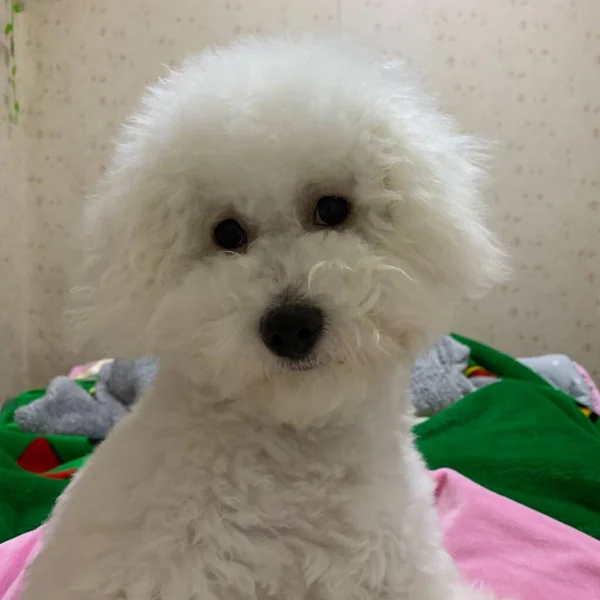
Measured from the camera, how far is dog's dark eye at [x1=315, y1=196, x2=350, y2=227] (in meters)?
0.68

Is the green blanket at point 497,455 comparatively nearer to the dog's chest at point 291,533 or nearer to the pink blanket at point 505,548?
the pink blanket at point 505,548

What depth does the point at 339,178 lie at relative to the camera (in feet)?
2.15

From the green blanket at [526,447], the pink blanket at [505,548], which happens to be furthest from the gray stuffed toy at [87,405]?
the green blanket at [526,447]

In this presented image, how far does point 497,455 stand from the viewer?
150 cm

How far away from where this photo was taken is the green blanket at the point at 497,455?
1.34 metres

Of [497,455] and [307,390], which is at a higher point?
[307,390]

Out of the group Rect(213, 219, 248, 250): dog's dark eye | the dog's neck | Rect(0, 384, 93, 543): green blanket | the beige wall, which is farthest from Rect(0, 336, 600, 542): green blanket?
Rect(213, 219, 248, 250): dog's dark eye

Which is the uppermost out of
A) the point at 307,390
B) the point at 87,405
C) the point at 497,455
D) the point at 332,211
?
the point at 332,211

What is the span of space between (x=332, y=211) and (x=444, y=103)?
1820 mm

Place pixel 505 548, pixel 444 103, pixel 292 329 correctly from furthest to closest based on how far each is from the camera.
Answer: pixel 444 103, pixel 505 548, pixel 292 329

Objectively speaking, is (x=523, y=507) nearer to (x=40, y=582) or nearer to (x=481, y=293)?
(x=481, y=293)

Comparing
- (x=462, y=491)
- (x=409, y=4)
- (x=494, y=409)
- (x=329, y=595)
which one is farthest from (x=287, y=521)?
(x=409, y=4)

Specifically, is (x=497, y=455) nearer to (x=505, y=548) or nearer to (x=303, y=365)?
(x=505, y=548)

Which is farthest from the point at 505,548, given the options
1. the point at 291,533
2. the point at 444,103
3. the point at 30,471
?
the point at 444,103
